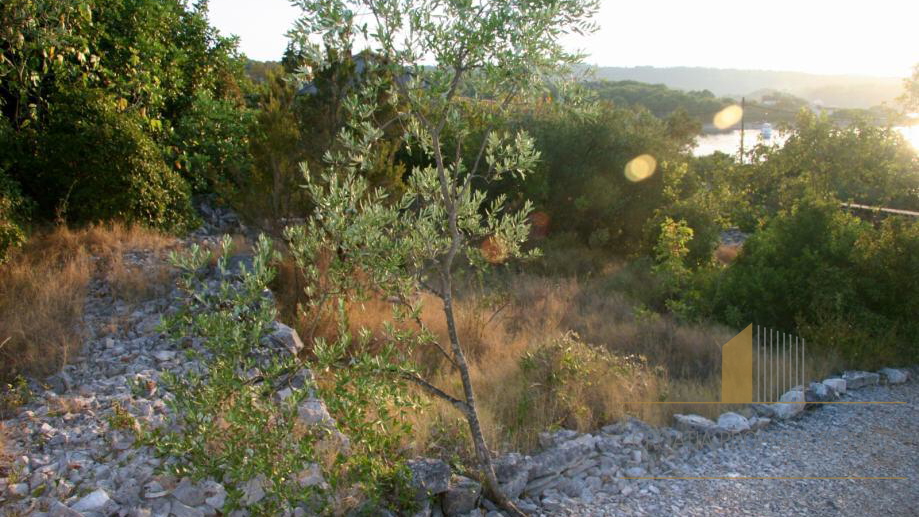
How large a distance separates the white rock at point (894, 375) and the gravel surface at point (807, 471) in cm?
66

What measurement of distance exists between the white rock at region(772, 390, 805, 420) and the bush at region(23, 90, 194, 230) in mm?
7278

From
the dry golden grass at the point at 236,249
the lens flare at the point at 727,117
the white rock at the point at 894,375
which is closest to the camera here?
the white rock at the point at 894,375

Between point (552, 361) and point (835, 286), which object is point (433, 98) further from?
point (835, 286)

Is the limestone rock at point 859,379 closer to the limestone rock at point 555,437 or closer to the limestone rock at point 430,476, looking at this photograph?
the limestone rock at point 555,437

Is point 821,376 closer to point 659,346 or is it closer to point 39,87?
point 659,346

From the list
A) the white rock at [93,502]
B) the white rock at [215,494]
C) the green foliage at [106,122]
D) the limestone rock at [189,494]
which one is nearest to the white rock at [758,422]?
the white rock at [215,494]

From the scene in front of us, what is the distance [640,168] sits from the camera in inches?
518

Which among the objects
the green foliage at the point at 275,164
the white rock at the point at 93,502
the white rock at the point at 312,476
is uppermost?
the green foliage at the point at 275,164

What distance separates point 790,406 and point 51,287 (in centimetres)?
690

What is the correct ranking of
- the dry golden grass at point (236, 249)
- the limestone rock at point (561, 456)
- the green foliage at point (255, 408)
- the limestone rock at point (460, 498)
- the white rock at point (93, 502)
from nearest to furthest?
1. the green foliage at point (255, 408)
2. the white rock at point (93, 502)
3. the limestone rock at point (460, 498)
4. the limestone rock at point (561, 456)
5. the dry golden grass at point (236, 249)

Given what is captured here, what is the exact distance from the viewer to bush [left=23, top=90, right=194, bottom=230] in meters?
8.10

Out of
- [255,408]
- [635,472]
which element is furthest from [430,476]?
[635,472]

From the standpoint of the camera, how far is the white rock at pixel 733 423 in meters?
5.72

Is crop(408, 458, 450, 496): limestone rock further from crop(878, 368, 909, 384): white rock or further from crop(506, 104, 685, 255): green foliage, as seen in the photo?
crop(506, 104, 685, 255): green foliage
